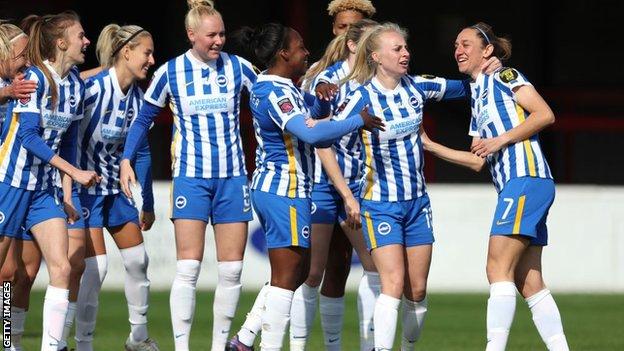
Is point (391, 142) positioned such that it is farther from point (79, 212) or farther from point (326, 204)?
point (79, 212)

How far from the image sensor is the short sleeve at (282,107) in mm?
7691

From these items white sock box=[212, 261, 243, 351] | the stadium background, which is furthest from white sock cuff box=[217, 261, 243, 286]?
the stadium background

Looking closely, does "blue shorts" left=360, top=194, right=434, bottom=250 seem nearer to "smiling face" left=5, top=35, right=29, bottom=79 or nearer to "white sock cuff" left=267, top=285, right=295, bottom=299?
"white sock cuff" left=267, top=285, right=295, bottom=299

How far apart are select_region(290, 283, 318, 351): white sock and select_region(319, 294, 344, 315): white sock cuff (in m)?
0.06

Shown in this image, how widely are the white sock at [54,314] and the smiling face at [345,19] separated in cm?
234

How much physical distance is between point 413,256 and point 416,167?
0.47 metres

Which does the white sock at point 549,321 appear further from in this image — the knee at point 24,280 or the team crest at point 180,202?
the knee at point 24,280

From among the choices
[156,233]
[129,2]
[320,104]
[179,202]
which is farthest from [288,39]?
[129,2]

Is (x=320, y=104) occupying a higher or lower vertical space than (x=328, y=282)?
higher

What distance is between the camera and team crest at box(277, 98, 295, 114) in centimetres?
770

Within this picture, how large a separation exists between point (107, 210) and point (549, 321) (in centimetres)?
266

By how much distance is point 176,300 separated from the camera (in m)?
→ 8.31

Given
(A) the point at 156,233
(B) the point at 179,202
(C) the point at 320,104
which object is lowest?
(A) the point at 156,233

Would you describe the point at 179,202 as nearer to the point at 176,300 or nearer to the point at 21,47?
the point at 176,300
